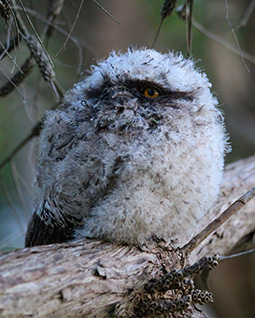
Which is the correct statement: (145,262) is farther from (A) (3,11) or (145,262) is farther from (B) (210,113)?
(A) (3,11)

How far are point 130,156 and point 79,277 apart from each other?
36 centimetres

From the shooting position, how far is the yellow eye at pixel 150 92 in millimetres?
1291

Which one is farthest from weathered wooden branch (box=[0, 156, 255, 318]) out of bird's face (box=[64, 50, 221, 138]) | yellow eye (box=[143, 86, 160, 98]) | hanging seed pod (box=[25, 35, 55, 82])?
hanging seed pod (box=[25, 35, 55, 82])

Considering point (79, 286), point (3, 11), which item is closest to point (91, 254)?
point (79, 286)

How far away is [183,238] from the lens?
4.89 ft

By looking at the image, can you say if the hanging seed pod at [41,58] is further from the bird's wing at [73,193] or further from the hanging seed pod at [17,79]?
the bird's wing at [73,193]

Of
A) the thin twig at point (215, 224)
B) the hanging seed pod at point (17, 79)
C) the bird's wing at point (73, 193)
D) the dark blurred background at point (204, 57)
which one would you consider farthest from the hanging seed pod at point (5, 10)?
the dark blurred background at point (204, 57)

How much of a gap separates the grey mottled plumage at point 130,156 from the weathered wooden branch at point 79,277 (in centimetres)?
7

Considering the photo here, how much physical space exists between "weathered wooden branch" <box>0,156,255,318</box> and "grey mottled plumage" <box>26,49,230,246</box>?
7 centimetres

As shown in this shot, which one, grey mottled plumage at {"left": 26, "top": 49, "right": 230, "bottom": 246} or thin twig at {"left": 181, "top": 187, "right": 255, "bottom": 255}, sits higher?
grey mottled plumage at {"left": 26, "top": 49, "right": 230, "bottom": 246}

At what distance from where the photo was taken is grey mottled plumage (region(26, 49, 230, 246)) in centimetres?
118

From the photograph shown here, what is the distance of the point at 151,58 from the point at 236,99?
2.13m

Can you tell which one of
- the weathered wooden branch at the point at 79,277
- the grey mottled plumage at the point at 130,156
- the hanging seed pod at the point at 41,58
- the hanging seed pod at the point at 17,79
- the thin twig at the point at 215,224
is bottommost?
the thin twig at the point at 215,224

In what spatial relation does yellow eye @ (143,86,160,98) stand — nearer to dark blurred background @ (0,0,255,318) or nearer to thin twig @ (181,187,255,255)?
thin twig @ (181,187,255,255)
